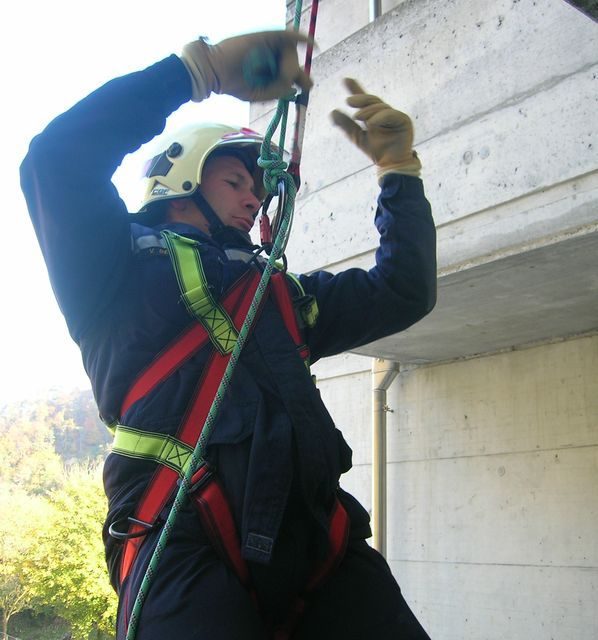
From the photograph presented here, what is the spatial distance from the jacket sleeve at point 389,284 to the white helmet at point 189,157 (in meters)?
0.45

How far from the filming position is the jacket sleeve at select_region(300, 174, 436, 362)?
2115 mm

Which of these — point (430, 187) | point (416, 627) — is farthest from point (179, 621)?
point (430, 187)

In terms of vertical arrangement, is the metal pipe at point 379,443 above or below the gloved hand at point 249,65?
below

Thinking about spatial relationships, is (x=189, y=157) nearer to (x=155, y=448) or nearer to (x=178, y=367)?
(x=178, y=367)

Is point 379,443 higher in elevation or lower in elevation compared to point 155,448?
lower

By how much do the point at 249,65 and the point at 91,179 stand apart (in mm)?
495

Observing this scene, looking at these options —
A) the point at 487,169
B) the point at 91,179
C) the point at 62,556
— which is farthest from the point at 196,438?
the point at 62,556

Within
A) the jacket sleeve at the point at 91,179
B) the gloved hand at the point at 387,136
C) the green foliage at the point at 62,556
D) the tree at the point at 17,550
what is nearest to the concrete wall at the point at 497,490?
the gloved hand at the point at 387,136

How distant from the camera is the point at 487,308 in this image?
3678mm

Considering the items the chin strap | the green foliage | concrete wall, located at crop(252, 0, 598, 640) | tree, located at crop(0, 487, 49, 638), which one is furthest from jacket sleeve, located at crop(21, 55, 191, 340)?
tree, located at crop(0, 487, 49, 638)

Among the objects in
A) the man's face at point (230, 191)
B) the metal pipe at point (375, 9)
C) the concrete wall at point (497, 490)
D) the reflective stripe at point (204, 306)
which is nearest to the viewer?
the reflective stripe at point (204, 306)

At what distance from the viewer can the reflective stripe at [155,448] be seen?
5.54 feet

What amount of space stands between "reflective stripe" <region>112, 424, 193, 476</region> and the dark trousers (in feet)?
0.43

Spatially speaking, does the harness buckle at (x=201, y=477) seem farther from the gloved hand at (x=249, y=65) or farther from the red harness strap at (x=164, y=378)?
the gloved hand at (x=249, y=65)
